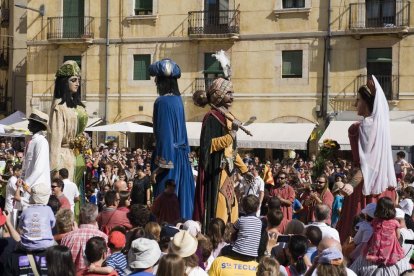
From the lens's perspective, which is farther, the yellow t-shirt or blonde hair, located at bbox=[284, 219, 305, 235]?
blonde hair, located at bbox=[284, 219, 305, 235]

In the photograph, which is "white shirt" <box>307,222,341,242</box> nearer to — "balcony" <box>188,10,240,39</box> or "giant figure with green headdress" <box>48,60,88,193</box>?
"giant figure with green headdress" <box>48,60,88,193</box>

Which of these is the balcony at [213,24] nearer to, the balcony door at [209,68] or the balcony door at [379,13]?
the balcony door at [209,68]

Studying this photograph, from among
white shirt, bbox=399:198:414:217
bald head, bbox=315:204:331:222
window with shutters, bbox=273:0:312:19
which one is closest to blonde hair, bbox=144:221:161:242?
bald head, bbox=315:204:331:222

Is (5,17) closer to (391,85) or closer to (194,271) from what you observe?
(391,85)

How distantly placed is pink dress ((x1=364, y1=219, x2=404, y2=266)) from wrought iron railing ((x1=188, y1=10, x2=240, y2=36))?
78.9ft

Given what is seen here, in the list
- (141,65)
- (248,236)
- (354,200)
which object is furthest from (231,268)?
(141,65)

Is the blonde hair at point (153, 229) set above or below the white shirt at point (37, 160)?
below

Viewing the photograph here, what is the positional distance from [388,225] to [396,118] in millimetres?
22325

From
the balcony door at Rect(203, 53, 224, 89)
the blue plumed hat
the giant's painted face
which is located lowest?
the giant's painted face

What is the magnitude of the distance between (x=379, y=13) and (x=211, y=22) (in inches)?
238

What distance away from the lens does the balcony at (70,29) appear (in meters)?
33.2

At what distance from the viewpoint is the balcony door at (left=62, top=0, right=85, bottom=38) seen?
33.6 meters

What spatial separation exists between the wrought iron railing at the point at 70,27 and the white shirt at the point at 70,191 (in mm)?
22787

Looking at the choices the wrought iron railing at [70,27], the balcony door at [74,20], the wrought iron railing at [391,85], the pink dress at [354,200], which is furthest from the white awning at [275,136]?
the pink dress at [354,200]
